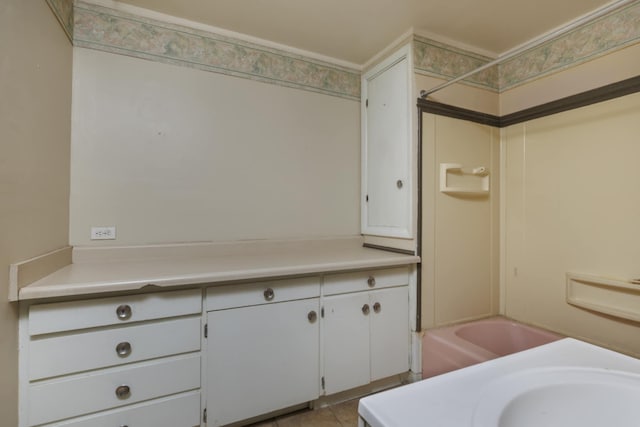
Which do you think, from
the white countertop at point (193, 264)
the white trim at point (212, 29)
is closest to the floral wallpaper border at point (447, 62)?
the white trim at point (212, 29)

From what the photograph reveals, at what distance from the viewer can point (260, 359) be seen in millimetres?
1518

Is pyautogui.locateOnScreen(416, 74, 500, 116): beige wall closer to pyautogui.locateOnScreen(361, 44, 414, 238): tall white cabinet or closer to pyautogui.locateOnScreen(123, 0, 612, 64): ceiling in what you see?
pyautogui.locateOnScreen(361, 44, 414, 238): tall white cabinet

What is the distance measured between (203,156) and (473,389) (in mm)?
1853

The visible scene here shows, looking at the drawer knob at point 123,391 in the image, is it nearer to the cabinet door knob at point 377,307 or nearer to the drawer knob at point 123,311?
the drawer knob at point 123,311

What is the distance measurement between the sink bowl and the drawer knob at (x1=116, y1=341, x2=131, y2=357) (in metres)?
1.35

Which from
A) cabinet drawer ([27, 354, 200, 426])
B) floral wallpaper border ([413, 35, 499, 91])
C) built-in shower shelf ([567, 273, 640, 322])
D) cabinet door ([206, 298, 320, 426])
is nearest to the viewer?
cabinet drawer ([27, 354, 200, 426])

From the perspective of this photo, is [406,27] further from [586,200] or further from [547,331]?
[547,331]

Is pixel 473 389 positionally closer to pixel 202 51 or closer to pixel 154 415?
pixel 154 415

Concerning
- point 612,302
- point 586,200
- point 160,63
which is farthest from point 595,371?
point 160,63

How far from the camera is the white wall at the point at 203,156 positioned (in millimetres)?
1678

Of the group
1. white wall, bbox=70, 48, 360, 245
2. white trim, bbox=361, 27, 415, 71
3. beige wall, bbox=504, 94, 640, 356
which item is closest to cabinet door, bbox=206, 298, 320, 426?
white wall, bbox=70, 48, 360, 245

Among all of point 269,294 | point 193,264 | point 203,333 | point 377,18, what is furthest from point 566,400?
point 377,18

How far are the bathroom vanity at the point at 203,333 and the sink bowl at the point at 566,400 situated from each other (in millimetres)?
1083

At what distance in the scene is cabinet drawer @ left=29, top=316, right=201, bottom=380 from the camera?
1.15m
